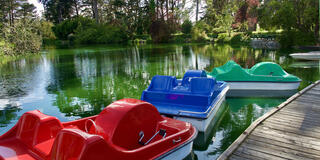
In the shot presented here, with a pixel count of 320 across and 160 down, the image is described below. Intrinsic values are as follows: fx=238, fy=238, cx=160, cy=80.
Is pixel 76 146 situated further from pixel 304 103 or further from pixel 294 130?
pixel 304 103

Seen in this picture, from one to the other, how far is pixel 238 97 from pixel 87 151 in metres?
7.35

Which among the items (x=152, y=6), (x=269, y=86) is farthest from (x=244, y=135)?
(x=152, y=6)

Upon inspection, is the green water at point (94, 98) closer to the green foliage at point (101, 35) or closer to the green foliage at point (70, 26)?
the green foliage at point (101, 35)

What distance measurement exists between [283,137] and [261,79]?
540 centimetres

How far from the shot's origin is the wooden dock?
3.96m

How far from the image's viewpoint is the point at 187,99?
6410 mm

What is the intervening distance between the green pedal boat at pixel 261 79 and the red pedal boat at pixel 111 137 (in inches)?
224

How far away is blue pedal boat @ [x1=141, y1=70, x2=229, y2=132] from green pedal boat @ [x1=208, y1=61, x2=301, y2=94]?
2.40 m

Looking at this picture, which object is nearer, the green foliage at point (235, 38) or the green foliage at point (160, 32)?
the green foliage at point (235, 38)

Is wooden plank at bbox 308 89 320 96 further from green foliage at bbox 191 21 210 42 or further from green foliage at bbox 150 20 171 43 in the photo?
green foliage at bbox 150 20 171 43

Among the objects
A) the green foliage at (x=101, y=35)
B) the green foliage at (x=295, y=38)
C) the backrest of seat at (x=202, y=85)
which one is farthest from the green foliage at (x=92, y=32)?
the backrest of seat at (x=202, y=85)

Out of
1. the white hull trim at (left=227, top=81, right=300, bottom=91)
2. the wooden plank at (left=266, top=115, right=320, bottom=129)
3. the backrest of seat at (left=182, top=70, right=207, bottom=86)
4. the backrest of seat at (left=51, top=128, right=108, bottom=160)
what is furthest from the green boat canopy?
the backrest of seat at (left=51, top=128, right=108, bottom=160)

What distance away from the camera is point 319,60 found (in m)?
18.0

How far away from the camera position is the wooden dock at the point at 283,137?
3.96 meters
